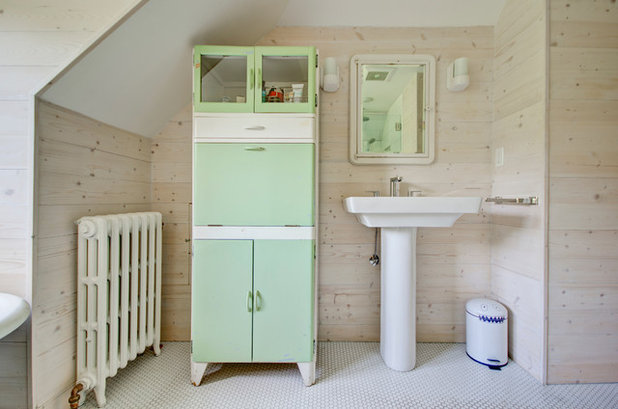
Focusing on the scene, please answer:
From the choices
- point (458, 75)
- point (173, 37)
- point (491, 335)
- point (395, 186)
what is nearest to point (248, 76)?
point (173, 37)

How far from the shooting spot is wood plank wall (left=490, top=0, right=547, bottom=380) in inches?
53.2

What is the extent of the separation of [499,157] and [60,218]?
2.27 meters

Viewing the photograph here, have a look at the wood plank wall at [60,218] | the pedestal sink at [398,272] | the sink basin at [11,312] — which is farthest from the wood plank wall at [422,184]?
the sink basin at [11,312]

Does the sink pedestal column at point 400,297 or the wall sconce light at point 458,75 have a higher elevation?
the wall sconce light at point 458,75

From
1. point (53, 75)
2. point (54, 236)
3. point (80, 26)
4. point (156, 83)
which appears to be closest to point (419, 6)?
point (156, 83)

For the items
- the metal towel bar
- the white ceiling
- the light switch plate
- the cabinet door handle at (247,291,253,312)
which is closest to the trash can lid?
the metal towel bar

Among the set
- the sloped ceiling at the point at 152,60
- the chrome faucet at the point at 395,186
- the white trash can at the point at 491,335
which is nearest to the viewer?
the sloped ceiling at the point at 152,60

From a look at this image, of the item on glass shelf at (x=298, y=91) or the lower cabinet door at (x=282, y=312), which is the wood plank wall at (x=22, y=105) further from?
the lower cabinet door at (x=282, y=312)

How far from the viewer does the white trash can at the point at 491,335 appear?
1.47 meters

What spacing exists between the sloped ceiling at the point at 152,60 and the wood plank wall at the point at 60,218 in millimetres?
99

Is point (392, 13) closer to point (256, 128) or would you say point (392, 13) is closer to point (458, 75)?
point (458, 75)

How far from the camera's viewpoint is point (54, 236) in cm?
109

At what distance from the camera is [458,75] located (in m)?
1.64

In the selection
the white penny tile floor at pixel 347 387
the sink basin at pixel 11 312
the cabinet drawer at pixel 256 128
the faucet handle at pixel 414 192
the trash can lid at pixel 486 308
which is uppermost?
the cabinet drawer at pixel 256 128
